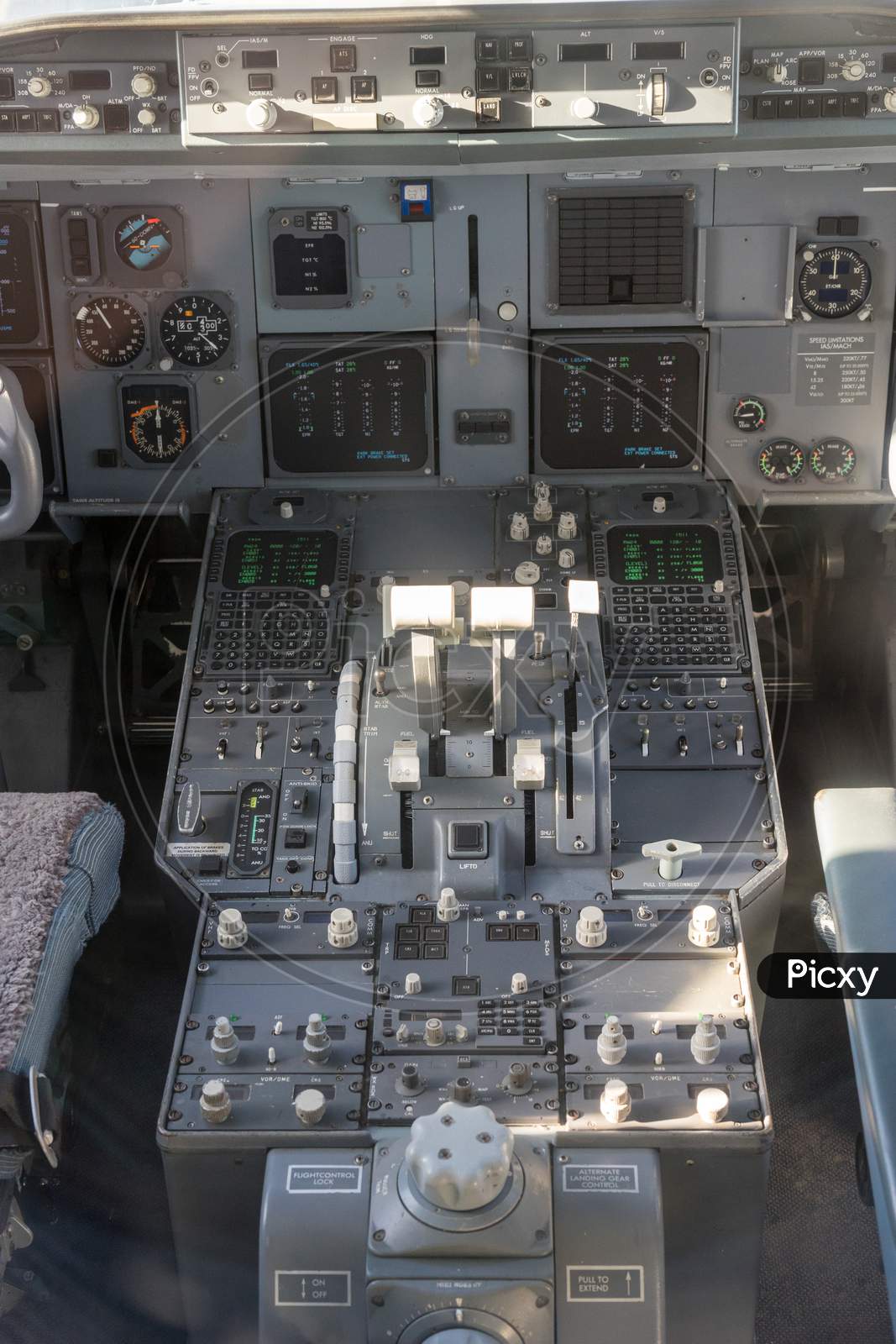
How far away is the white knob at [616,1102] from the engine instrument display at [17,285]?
2.79 m

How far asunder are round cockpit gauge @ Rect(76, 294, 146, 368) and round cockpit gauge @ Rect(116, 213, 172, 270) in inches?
5.3

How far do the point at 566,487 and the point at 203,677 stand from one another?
126 centimetres

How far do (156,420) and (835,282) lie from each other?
203 centimetres

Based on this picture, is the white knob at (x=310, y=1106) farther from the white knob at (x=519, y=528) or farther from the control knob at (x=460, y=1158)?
the white knob at (x=519, y=528)

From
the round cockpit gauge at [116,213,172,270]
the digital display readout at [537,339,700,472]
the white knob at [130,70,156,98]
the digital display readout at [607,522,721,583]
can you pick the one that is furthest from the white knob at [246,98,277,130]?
the digital display readout at [607,522,721,583]

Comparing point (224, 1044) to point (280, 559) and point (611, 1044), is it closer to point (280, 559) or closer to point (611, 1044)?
point (611, 1044)

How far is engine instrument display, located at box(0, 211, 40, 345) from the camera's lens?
4277mm

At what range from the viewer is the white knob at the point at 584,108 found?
3498mm

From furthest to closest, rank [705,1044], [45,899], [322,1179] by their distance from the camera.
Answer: [45,899] → [705,1044] → [322,1179]

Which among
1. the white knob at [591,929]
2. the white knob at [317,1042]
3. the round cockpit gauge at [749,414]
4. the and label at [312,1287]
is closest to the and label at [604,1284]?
the and label at [312,1287]

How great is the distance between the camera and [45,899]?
10.9 ft

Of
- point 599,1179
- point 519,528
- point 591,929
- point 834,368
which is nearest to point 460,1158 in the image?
point 599,1179

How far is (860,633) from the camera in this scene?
4770 millimetres

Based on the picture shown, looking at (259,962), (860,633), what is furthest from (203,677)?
(860,633)
